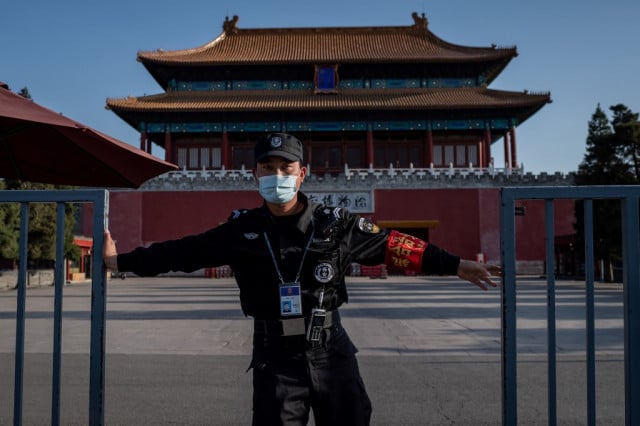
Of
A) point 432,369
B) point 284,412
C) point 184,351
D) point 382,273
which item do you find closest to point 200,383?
point 184,351

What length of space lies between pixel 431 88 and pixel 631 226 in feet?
82.9

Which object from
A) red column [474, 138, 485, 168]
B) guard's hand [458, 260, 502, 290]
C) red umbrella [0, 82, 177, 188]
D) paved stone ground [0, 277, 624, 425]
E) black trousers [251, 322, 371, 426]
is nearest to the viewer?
black trousers [251, 322, 371, 426]

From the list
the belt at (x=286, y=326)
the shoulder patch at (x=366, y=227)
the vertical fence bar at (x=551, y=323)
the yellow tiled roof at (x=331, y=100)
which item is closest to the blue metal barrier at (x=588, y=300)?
the vertical fence bar at (x=551, y=323)

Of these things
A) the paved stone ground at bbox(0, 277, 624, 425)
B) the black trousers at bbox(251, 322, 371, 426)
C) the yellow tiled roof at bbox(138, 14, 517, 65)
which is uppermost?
the yellow tiled roof at bbox(138, 14, 517, 65)

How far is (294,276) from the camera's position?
2.26m

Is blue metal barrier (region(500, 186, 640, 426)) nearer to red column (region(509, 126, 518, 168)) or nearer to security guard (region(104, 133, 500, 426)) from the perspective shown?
security guard (region(104, 133, 500, 426))

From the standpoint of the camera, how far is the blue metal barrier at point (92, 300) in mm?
2326

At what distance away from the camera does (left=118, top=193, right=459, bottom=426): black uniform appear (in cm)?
220

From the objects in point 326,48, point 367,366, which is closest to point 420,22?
point 326,48

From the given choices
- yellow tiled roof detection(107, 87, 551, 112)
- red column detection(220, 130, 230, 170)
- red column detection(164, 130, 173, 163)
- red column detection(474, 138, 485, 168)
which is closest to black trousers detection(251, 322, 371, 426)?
yellow tiled roof detection(107, 87, 551, 112)

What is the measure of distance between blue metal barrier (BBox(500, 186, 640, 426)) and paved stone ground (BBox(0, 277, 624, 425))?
1.57 metres

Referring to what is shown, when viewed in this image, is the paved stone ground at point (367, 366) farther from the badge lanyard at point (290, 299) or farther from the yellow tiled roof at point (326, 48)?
the yellow tiled roof at point (326, 48)

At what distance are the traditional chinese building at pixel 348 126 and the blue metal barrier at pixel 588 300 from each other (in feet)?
70.7

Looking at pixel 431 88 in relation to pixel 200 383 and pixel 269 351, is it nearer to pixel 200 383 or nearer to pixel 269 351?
pixel 200 383
